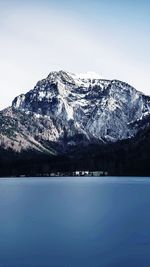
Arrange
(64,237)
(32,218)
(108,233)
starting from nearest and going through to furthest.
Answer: (64,237), (108,233), (32,218)

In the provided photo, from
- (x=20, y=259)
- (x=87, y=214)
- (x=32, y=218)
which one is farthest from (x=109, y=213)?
(x=20, y=259)

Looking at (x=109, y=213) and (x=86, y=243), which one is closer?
(x=86, y=243)

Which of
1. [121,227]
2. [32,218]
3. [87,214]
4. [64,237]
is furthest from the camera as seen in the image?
[87,214]

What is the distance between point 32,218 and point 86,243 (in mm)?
40962

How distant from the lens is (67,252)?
85.5 meters

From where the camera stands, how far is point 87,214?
142 metres

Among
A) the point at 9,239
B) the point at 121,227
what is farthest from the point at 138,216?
the point at 9,239

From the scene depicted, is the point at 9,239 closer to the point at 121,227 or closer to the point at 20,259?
the point at 20,259

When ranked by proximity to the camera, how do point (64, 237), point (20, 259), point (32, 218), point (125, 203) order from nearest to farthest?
point (20, 259) < point (64, 237) < point (32, 218) < point (125, 203)

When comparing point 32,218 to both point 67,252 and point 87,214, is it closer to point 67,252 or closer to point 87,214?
point 87,214

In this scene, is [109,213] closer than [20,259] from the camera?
No

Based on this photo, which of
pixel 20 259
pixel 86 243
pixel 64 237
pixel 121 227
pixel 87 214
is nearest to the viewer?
pixel 20 259

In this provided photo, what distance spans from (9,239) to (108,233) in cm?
2335

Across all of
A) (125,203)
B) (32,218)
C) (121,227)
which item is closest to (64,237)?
(121,227)
